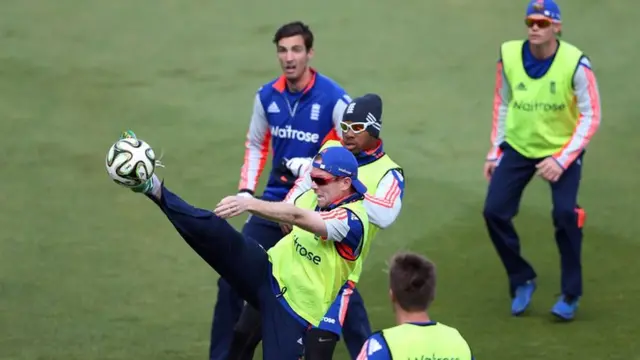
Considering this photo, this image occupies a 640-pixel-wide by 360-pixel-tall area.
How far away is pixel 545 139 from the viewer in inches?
338

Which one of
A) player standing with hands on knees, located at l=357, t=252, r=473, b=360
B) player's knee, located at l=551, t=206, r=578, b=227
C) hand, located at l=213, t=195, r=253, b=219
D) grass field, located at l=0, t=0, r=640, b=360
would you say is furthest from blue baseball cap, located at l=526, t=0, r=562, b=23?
player standing with hands on knees, located at l=357, t=252, r=473, b=360

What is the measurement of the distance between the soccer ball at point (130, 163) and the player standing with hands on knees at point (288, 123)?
1.89 metres

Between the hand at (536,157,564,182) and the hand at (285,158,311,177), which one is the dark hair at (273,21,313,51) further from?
the hand at (536,157,564,182)

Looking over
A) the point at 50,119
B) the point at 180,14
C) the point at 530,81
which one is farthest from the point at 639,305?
the point at 180,14

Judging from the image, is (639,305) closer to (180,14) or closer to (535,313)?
(535,313)

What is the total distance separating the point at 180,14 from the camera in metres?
14.6

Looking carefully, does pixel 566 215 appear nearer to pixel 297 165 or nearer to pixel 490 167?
pixel 490 167

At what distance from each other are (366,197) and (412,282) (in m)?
1.77

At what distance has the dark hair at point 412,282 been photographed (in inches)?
192

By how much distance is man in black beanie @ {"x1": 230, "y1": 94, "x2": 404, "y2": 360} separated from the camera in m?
6.69

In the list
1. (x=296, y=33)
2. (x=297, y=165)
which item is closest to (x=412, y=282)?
(x=297, y=165)

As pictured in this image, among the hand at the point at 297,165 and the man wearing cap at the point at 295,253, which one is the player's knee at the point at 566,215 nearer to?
the hand at the point at 297,165

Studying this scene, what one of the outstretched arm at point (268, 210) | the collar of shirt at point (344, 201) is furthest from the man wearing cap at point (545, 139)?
the outstretched arm at point (268, 210)

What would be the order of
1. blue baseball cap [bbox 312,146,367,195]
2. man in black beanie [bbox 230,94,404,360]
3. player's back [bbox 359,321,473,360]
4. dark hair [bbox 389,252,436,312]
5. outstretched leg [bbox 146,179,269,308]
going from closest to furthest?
player's back [bbox 359,321,473,360], dark hair [bbox 389,252,436,312], outstretched leg [bbox 146,179,269,308], blue baseball cap [bbox 312,146,367,195], man in black beanie [bbox 230,94,404,360]
